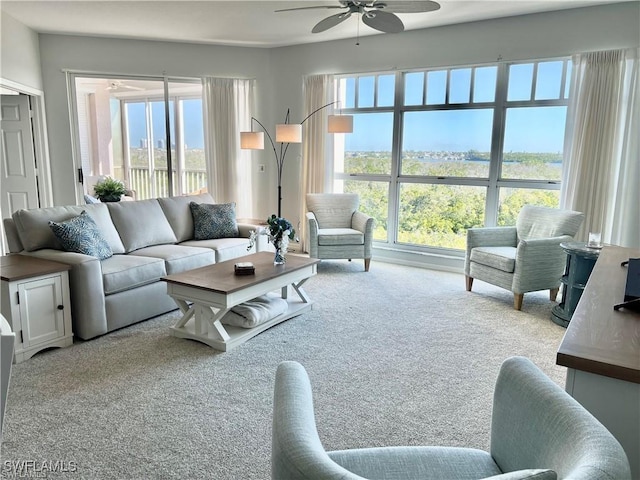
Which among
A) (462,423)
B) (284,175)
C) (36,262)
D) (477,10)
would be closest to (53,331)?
(36,262)

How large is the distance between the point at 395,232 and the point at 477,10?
2.71 metres

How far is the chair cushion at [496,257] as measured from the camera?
4104mm

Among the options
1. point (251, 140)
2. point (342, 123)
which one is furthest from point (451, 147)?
point (251, 140)

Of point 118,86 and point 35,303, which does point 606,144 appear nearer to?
point 35,303

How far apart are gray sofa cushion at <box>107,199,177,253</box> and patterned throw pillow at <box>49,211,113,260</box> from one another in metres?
0.36

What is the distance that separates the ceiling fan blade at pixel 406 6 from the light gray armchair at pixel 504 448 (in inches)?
105

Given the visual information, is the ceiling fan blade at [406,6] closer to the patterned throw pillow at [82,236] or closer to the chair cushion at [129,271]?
the chair cushion at [129,271]

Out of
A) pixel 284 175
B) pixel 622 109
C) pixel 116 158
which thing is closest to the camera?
pixel 622 109

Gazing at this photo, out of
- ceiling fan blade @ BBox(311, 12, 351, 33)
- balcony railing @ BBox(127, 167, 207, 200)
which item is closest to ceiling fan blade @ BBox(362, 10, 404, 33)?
ceiling fan blade @ BBox(311, 12, 351, 33)

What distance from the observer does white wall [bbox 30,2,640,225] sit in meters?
Result: 4.47

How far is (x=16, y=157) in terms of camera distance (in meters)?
5.58

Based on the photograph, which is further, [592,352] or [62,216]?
[62,216]

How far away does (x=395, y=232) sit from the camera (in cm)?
599

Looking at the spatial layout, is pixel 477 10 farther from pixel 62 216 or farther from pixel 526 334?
pixel 62 216
